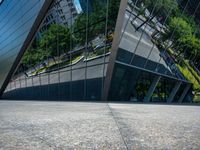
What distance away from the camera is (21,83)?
28.1m

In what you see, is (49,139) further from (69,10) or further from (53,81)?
(53,81)

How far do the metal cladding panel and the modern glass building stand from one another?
1.06 m

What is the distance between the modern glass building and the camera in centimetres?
1795

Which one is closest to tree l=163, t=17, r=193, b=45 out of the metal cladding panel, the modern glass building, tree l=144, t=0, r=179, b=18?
the modern glass building

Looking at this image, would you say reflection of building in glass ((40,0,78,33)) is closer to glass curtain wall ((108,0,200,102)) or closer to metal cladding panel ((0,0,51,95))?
metal cladding panel ((0,0,51,95))

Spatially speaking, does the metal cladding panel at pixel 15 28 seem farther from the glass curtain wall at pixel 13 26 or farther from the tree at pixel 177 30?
the tree at pixel 177 30

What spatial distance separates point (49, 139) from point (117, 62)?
14.5m

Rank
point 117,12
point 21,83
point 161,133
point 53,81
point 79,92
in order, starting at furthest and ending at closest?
point 21,83
point 53,81
point 79,92
point 117,12
point 161,133

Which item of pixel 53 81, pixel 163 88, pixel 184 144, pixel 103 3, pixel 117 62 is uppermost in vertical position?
pixel 103 3

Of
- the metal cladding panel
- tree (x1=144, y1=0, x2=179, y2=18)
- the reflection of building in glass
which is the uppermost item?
tree (x1=144, y1=0, x2=179, y2=18)

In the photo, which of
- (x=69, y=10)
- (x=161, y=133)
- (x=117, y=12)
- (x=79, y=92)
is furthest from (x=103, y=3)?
(x=161, y=133)

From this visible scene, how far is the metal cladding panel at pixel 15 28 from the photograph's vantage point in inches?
1008

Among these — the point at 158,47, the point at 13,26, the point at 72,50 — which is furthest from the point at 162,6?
the point at 13,26

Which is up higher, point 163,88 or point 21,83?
point 163,88
